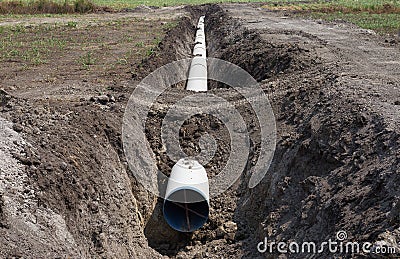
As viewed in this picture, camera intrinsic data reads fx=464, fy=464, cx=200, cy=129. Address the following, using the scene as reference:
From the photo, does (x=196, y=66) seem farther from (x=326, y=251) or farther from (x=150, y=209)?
(x=326, y=251)

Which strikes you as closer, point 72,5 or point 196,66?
point 196,66

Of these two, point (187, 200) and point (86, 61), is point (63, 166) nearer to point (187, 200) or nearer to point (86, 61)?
point (187, 200)

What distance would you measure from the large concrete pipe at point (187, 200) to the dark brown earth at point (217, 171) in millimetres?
494

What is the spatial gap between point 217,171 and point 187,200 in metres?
1.95

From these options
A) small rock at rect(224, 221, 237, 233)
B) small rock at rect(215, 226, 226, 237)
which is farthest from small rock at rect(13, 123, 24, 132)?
small rock at rect(224, 221, 237, 233)

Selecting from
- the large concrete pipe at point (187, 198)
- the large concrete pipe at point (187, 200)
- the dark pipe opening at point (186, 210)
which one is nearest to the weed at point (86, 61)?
the large concrete pipe at point (187, 198)

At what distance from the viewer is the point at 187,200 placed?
34.1 feet

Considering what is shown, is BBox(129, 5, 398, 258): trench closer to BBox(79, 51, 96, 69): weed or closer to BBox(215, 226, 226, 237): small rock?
BBox(215, 226, 226, 237): small rock

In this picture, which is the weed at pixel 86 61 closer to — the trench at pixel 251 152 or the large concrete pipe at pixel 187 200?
the trench at pixel 251 152

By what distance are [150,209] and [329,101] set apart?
16.2 ft

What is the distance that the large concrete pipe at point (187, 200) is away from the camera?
34.1ft

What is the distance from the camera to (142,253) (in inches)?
366

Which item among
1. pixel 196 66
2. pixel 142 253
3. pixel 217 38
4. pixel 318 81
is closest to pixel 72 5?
pixel 217 38

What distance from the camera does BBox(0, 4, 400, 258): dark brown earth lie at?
7125 millimetres
